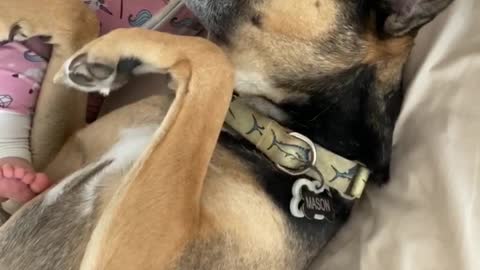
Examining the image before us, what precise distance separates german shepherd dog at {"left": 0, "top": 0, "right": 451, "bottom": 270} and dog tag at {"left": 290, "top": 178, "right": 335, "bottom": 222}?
0.03 m

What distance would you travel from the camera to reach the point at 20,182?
177cm

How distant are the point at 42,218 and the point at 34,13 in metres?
0.57

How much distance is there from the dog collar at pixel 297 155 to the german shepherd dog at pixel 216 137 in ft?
0.10

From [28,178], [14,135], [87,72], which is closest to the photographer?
[87,72]

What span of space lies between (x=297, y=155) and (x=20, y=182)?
673mm

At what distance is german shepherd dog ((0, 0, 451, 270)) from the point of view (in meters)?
1.57

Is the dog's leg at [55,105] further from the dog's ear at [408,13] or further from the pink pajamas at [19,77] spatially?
the dog's ear at [408,13]

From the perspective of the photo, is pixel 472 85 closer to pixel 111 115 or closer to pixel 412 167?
pixel 412 167

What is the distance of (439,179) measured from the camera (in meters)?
1.77

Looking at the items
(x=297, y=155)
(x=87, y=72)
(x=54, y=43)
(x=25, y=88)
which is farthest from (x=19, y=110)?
(x=297, y=155)

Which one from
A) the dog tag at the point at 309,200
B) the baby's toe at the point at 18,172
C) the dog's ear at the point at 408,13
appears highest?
the dog's ear at the point at 408,13

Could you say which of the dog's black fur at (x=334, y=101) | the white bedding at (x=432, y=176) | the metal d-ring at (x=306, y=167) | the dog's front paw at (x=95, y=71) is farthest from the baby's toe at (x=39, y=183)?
the white bedding at (x=432, y=176)

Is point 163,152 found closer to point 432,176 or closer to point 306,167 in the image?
point 306,167

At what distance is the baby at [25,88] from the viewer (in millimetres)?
1780
